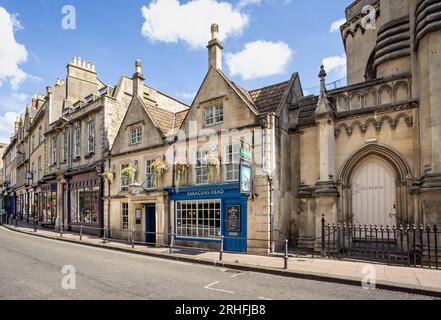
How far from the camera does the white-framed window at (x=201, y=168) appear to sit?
14.5 metres

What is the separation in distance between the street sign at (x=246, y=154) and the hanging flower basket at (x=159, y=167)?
210 inches

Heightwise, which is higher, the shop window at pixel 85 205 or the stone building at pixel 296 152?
the stone building at pixel 296 152

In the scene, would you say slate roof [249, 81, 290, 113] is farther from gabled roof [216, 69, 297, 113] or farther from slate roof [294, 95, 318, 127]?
slate roof [294, 95, 318, 127]

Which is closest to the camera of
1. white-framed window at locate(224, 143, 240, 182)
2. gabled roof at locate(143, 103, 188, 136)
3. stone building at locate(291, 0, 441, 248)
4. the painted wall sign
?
stone building at locate(291, 0, 441, 248)

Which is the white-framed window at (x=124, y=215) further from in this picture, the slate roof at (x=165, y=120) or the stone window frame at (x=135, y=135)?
the slate roof at (x=165, y=120)

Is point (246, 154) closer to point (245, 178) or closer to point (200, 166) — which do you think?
point (245, 178)

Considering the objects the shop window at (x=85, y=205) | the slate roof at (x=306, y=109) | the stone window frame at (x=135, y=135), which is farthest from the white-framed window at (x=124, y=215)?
the slate roof at (x=306, y=109)

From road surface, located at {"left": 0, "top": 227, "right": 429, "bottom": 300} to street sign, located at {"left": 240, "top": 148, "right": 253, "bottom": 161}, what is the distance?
173 inches

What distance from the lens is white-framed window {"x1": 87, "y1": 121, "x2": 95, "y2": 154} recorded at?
72.6 feet

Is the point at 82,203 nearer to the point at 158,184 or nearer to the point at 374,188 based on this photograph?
the point at 158,184

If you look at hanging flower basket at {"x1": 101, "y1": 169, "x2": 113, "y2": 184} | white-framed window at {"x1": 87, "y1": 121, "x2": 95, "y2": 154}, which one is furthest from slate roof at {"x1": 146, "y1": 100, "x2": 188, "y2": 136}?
white-framed window at {"x1": 87, "y1": 121, "x2": 95, "y2": 154}

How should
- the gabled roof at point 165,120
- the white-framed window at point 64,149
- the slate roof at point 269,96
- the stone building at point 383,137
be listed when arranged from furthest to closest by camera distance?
the white-framed window at point 64,149 → the gabled roof at point 165,120 → the slate roof at point 269,96 → the stone building at point 383,137
